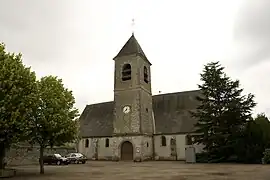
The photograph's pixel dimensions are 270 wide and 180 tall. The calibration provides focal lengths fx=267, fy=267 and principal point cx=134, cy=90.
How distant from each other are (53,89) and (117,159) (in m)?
19.0

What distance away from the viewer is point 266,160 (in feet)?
79.5

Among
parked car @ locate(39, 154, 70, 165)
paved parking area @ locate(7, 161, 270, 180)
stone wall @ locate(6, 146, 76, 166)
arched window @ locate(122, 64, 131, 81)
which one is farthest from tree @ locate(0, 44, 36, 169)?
arched window @ locate(122, 64, 131, 81)

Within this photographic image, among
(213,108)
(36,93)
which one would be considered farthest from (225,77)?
(36,93)

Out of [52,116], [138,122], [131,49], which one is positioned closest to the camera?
A: [52,116]

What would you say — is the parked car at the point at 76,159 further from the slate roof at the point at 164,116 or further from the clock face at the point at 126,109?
the clock face at the point at 126,109

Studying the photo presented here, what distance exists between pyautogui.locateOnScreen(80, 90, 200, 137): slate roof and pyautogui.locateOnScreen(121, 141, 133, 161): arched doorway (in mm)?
3709

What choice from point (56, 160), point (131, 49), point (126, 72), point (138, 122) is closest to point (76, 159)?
point (56, 160)

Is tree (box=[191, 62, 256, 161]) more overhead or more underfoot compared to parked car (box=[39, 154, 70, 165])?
more overhead

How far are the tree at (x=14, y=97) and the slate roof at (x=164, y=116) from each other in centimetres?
2261

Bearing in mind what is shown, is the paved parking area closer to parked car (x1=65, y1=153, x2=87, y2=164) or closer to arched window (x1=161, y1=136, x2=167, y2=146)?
parked car (x1=65, y1=153, x2=87, y2=164)

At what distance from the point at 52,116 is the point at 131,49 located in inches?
883

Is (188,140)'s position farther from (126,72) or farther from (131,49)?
(131,49)

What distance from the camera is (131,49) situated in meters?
37.5

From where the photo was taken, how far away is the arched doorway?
1340 inches
